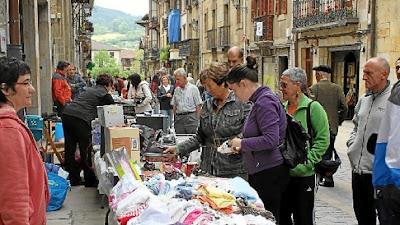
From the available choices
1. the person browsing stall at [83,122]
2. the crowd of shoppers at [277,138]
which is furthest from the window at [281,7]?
the crowd of shoppers at [277,138]

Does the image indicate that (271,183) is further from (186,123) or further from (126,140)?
(186,123)

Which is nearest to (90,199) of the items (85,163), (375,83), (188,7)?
(85,163)

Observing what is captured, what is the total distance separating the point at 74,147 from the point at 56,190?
5.53 feet

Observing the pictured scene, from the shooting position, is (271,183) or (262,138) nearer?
(262,138)

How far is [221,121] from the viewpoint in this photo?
16.1ft

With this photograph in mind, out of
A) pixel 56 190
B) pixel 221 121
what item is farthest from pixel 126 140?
pixel 56 190

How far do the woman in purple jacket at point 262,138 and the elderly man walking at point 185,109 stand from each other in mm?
6017

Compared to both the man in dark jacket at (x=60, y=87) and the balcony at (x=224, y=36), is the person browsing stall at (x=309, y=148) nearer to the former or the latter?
the man in dark jacket at (x=60, y=87)

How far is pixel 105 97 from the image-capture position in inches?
323

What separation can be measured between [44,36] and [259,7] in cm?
1683

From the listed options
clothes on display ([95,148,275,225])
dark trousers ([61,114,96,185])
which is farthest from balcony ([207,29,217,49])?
clothes on display ([95,148,275,225])

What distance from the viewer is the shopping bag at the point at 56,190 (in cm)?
695

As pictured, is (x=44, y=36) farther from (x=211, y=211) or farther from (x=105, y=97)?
(x=211, y=211)

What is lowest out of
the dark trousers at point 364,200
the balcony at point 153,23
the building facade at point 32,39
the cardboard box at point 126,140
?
the dark trousers at point 364,200
